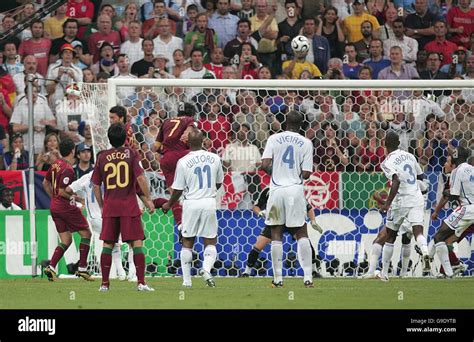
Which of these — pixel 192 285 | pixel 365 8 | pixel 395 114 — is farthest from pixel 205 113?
pixel 365 8

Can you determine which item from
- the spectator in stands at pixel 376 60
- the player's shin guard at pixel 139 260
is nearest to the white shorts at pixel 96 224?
the player's shin guard at pixel 139 260

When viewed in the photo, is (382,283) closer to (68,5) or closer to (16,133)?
(16,133)

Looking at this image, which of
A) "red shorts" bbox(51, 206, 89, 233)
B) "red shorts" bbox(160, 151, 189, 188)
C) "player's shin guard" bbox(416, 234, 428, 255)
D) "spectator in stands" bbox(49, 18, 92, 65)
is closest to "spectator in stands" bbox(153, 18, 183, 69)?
"spectator in stands" bbox(49, 18, 92, 65)

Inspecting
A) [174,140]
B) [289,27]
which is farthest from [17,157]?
[289,27]

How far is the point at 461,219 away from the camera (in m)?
17.9

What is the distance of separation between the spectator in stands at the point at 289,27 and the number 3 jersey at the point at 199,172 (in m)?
8.98

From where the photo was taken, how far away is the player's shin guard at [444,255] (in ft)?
58.5

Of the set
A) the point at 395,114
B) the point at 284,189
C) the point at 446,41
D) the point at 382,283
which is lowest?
the point at 382,283

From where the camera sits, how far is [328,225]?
62.6 feet

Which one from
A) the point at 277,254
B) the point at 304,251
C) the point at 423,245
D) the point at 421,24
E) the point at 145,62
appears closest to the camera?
the point at 304,251

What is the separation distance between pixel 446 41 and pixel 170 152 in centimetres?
872

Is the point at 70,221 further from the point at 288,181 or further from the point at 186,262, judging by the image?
the point at 288,181

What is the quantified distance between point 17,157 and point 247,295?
8630mm

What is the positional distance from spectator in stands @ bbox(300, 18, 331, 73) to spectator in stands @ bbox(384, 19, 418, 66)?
129 cm
